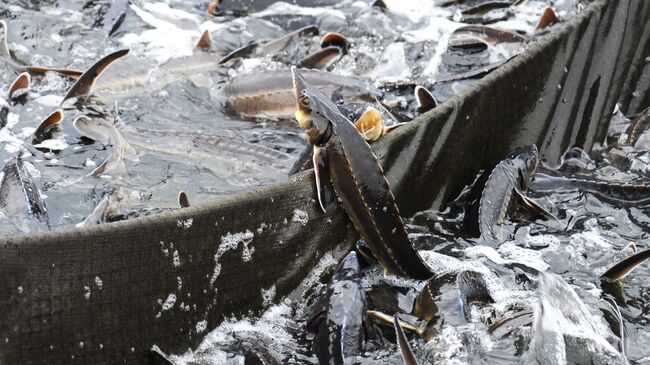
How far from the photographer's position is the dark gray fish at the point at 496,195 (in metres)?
3.16

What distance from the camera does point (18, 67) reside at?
4.49 m

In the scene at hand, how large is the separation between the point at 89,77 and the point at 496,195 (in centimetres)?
223

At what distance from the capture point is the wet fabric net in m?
2.07

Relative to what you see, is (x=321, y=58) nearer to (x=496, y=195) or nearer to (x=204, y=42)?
(x=204, y=42)

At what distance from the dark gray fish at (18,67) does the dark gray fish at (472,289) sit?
267cm

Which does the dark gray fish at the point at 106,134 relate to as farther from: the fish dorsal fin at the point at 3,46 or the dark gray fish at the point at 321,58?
the dark gray fish at the point at 321,58

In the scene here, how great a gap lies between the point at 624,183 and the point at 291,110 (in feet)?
5.58

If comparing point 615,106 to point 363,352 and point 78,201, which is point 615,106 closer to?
point 363,352

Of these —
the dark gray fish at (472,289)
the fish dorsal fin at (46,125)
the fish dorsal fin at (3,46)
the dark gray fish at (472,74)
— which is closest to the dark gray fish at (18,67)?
the fish dorsal fin at (3,46)

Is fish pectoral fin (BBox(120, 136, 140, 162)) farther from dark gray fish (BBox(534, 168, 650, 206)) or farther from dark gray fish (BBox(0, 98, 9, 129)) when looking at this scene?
dark gray fish (BBox(534, 168, 650, 206))

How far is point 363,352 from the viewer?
244 centimetres

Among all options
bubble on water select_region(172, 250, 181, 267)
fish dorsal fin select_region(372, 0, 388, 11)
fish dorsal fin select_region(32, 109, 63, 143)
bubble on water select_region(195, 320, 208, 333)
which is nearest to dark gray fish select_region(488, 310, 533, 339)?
bubble on water select_region(195, 320, 208, 333)

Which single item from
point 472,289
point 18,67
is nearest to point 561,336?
point 472,289

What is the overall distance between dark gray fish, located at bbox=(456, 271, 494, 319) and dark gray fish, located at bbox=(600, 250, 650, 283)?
462 millimetres
